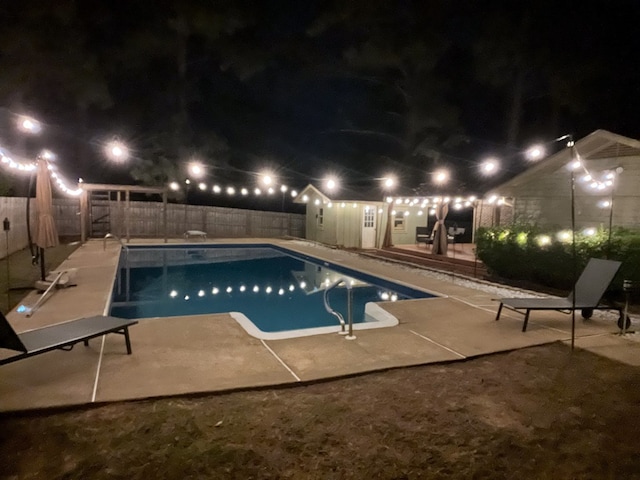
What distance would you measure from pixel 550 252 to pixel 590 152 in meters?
2.96

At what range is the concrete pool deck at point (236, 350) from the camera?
4.19 m

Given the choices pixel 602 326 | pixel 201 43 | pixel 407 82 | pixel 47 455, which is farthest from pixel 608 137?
pixel 201 43

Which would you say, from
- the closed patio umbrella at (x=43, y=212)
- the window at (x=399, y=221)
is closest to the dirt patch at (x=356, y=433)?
the closed patio umbrella at (x=43, y=212)

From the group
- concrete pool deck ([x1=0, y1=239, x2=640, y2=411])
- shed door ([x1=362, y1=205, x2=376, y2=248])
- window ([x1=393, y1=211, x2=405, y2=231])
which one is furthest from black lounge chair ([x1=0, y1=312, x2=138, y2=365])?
window ([x1=393, y1=211, x2=405, y2=231])

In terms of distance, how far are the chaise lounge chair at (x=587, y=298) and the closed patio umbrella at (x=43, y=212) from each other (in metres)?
7.74

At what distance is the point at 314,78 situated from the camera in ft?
85.8

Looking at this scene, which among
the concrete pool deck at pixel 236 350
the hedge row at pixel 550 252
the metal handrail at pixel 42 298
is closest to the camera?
the concrete pool deck at pixel 236 350

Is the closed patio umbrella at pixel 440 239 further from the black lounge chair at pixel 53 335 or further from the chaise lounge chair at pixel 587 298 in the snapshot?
the black lounge chair at pixel 53 335

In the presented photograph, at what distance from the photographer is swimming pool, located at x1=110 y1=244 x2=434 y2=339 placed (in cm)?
853

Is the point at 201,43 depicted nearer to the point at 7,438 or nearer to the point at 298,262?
the point at 298,262

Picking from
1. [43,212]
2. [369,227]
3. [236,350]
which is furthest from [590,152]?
[43,212]

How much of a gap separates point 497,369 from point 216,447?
3133 mm

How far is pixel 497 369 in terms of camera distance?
192 inches

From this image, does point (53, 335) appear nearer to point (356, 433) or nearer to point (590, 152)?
point (356, 433)
